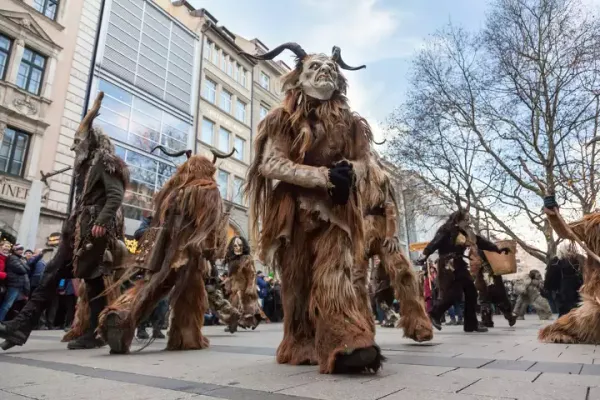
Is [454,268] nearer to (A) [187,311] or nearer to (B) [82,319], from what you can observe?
(A) [187,311]

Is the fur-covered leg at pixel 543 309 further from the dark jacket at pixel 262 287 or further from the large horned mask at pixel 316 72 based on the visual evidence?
the large horned mask at pixel 316 72

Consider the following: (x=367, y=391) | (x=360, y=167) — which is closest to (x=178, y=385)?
(x=367, y=391)

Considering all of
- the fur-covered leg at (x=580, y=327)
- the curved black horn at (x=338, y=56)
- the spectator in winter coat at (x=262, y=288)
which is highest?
the curved black horn at (x=338, y=56)

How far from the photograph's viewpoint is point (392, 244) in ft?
17.1

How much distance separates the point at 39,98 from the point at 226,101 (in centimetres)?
1353

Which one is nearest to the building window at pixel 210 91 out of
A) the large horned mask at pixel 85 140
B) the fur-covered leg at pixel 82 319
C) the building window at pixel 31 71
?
the building window at pixel 31 71

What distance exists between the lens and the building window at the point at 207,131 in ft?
85.4

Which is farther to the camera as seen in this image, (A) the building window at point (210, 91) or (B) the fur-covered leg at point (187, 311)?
(A) the building window at point (210, 91)

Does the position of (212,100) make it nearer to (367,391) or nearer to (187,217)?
(187,217)

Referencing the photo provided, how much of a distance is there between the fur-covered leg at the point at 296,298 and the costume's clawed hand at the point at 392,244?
2429 millimetres

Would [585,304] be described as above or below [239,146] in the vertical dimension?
below

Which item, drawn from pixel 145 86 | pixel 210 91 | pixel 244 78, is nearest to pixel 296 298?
pixel 145 86

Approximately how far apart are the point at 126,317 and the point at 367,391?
2396 mm

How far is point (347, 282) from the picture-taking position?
2707mm
